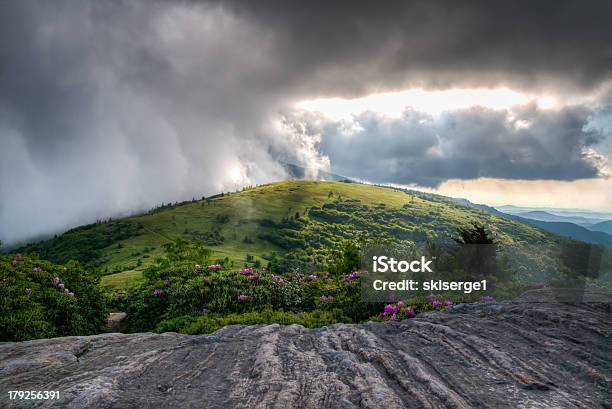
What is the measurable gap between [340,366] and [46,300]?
10.3 metres

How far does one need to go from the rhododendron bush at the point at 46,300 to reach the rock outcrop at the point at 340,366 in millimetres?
2359

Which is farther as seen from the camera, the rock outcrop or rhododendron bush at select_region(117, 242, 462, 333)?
rhododendron bush at select_region(117, 242, 462, 333)

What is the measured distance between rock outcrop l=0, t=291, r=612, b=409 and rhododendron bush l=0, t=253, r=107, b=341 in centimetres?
236

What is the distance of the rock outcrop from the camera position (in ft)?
17.4

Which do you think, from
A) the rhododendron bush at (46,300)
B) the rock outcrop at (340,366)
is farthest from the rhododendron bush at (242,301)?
the rock outcrop at (340,366)

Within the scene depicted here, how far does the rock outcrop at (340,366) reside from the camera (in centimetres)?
529

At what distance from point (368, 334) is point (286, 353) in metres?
2.32

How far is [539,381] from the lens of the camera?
5.77 meters

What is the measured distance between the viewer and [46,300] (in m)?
11.5
